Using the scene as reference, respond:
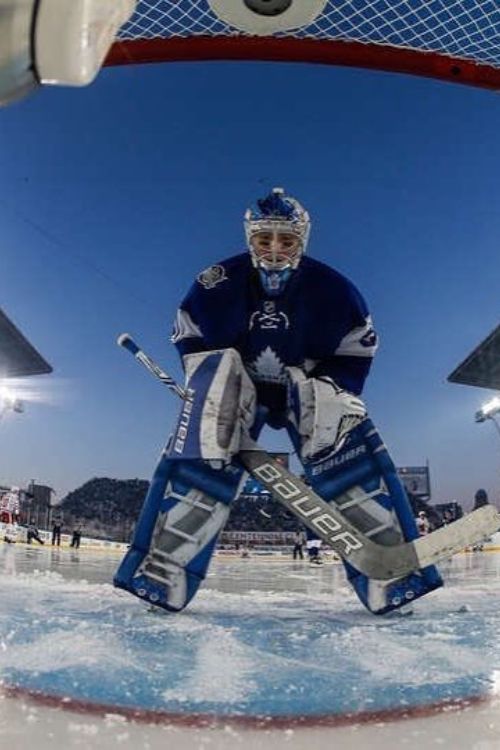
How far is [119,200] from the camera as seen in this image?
1711 millimetres

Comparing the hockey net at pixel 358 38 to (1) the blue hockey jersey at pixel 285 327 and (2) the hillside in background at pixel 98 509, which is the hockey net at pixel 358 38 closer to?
(1) the blue hockey jersey at pixel 285 327

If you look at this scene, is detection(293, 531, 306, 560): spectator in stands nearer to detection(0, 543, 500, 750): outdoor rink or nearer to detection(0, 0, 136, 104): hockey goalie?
detection(0, 543, 500, 750): outdoor rink

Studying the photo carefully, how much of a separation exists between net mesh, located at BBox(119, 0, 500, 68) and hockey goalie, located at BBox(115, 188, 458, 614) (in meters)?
0.34

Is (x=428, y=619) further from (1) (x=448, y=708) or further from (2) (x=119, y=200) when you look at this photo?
(2) (x=119, y=200)

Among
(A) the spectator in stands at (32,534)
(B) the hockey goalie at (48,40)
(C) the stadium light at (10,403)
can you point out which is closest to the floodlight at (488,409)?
(C) the stadium light at (10,403)

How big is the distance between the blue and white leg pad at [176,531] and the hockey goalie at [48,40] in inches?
38.9

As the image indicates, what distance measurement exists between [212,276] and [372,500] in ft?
1.98

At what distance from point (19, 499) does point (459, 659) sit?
4535 mm

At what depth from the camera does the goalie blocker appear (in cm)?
111

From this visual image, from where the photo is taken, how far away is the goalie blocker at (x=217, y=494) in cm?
111

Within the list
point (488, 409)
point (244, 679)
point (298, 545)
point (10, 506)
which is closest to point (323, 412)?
point (244, 679)

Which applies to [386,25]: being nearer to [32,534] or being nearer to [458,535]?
[458,535]

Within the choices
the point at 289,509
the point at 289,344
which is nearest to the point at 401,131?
the point at 289,344

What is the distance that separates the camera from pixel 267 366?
1.25 metres
